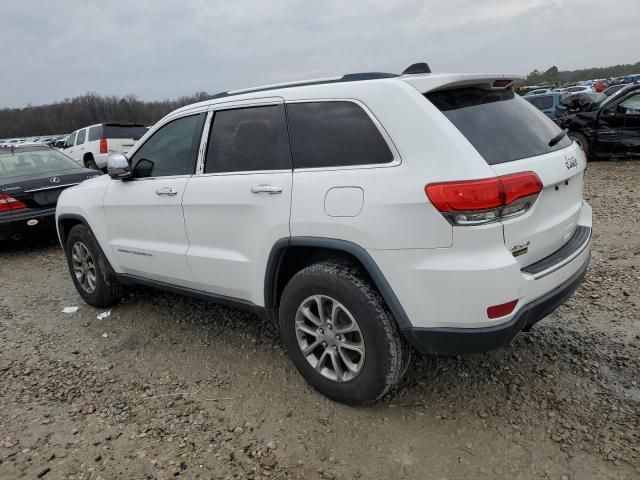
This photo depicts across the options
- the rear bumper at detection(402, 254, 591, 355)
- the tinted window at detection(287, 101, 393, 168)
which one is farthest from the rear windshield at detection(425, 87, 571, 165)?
the rear bumper at detection(402, 254, 591, 355)

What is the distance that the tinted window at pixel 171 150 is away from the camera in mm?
3480

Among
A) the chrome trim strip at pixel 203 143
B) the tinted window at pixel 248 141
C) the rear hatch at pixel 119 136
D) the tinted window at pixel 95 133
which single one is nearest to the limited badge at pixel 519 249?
the tinted window at pixel 248 141

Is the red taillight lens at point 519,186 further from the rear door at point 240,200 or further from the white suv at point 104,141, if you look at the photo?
the white suv at point 104,141

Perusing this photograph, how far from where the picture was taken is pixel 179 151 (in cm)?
358

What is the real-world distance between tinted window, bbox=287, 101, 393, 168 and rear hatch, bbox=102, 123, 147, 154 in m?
14.2

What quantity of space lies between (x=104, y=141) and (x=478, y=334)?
1563 centimetres

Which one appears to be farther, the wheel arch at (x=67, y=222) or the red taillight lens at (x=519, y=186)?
the wheel arch at (x=67, y=222)

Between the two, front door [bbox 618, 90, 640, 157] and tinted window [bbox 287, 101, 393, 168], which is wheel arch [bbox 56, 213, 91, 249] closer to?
tinted window [bbox 287, 101, 393, 168]

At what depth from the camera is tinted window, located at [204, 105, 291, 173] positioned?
2.96 m

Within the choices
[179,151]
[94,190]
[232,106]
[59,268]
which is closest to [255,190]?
[232,106]

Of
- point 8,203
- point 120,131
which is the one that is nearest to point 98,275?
point 8,203

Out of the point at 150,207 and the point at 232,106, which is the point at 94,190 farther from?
the point at 232,106

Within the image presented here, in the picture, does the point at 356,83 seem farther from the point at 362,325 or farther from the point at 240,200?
the point at 362,325

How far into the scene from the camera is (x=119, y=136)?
52.4ft
